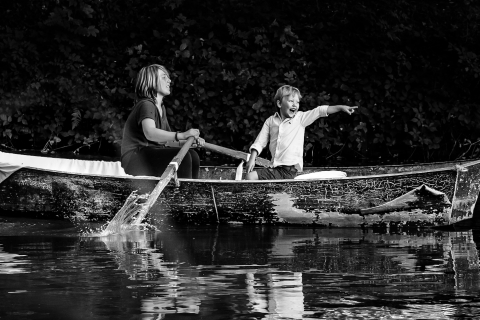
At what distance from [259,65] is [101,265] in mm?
8149

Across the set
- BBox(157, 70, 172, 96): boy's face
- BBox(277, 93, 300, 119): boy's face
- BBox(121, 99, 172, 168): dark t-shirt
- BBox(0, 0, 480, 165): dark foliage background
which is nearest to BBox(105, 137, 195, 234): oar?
BBox(121, 99, 172, 168): dark t-shirt

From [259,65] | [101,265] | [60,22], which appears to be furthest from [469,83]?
[101,265]

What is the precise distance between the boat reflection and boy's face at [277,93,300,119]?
1416 millimetres

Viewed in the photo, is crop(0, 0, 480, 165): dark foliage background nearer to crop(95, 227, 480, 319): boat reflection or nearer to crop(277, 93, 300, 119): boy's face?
crop(277, 93, 300, 119): boy's face

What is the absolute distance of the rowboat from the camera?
8281 millimetres

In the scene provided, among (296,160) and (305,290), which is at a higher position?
(296,160)

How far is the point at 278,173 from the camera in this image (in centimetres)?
930

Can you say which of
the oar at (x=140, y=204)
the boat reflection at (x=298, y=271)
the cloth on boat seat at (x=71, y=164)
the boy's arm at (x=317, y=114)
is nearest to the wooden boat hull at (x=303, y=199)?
the oar at (x=140, y=204)

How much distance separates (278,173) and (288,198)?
80 cm

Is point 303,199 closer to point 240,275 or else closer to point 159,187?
point 159,187

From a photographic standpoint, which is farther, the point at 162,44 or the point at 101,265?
the point at 162,44

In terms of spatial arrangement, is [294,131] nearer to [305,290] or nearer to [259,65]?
[305,290]

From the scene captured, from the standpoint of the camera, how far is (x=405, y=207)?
834cm

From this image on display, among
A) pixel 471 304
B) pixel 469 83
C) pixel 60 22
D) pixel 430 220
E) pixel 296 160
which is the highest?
pixel 60 22
